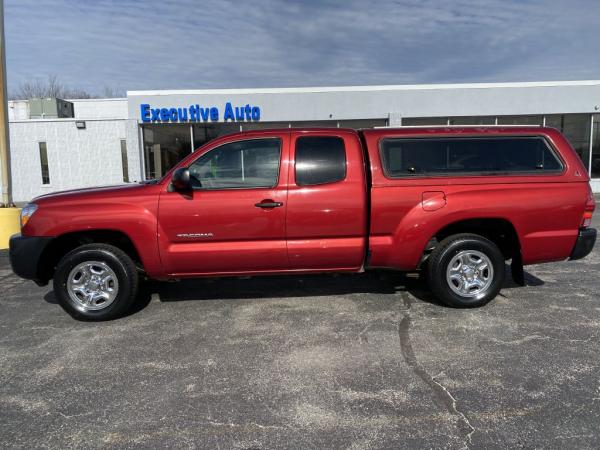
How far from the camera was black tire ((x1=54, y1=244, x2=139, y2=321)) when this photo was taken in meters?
4.65

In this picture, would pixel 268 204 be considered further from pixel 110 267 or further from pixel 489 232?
pixel 489 232

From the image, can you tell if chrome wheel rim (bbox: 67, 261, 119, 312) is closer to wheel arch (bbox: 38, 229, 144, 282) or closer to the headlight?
wheel arch (bbox: 38, 229, 144, 282)

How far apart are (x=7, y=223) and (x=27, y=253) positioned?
4.94 meters

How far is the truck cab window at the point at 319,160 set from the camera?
187 inches

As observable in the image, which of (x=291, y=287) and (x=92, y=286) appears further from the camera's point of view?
(x=291, y=287)

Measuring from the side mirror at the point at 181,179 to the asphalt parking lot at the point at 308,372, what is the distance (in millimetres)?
1396

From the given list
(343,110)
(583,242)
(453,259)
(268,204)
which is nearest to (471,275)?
(453,259)

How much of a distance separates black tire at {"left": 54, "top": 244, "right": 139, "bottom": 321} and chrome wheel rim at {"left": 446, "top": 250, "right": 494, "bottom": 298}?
A: 134 inches

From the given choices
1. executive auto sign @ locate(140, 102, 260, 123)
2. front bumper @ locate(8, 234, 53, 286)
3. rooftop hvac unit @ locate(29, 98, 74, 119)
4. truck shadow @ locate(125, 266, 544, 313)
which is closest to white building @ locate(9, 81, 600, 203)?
executive auto sign @ locate(140, 102, 260, 123)

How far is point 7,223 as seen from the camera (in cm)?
869

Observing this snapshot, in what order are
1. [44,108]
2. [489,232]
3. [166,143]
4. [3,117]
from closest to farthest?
[489,232] → [3,117] → [166,143] → [44,108]

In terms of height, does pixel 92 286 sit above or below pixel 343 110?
below

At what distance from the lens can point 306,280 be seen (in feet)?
20.1

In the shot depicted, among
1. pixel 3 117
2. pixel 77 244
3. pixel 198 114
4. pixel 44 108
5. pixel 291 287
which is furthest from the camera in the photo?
pixel 44 108
